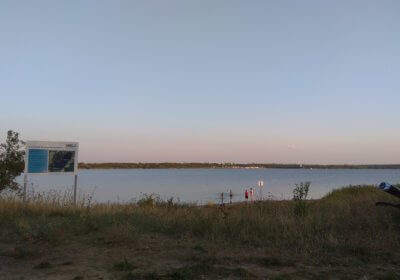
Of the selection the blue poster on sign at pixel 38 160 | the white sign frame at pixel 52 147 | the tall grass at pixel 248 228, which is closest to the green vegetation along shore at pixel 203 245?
the tall grass at pixel 248 228

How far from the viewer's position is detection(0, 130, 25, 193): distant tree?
53.3 ft

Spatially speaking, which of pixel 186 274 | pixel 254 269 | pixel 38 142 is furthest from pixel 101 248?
pixel 38 142

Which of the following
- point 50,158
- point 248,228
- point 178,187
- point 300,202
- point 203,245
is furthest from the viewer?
point 178,187

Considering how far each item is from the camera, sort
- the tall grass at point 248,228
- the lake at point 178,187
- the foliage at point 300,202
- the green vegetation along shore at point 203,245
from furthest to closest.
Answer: the lake at point 178,187
the foliage at point 300,202
the tall grass at point 248,228
the green vegetation along shore at point 203,245

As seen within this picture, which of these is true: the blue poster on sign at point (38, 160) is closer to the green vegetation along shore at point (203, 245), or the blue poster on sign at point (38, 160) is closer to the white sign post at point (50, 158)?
the white sign post at point (50, 158)

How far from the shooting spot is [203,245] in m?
7.61

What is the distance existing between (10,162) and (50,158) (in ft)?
11.5

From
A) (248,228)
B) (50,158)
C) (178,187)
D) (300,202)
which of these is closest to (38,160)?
(50,158)

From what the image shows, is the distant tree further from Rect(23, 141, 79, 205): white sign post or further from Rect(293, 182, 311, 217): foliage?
Rect(293, 182, 311, 217): foliage

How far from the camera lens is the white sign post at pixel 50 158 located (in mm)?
A: 13297

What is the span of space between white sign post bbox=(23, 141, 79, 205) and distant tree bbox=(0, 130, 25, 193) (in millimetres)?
3486

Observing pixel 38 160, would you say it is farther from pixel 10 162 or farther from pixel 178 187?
pixel 178 187

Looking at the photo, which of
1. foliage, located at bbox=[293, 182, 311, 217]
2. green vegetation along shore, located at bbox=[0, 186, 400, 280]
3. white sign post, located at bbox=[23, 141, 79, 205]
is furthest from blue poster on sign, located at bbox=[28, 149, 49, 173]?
foliage, located at bbox=[293, 182, 311, 217]

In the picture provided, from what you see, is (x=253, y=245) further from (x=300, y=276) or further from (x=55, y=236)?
(x=55, y=236)
